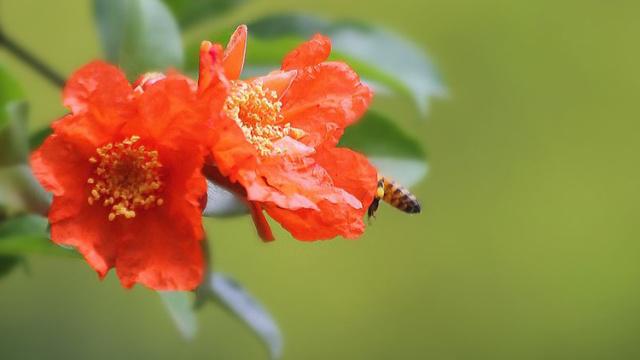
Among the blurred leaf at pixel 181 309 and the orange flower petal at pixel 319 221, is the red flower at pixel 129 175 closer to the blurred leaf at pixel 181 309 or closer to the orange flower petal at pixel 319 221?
the orange flower petal at pixel 319 221

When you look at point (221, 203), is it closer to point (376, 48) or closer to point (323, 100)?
point (323, 100)

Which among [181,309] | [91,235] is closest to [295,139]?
[91,235]

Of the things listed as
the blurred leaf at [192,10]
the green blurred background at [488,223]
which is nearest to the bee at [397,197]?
the blurred leaf at [192,10]

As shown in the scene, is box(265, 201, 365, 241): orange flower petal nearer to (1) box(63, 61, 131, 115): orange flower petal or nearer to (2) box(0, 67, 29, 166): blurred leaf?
(1) box(63, 61, 131, 115): orange flower petal

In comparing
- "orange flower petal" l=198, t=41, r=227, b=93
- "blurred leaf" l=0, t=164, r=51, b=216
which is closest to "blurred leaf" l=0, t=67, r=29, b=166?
"blurred leaf" l=0, t=164, r=51, b=216

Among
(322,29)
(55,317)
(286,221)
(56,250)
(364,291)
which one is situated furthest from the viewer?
(364,291)

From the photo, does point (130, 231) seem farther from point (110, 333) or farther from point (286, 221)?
point (110, 333)

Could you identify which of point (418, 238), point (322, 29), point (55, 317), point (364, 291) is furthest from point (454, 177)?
point (322, 29)
